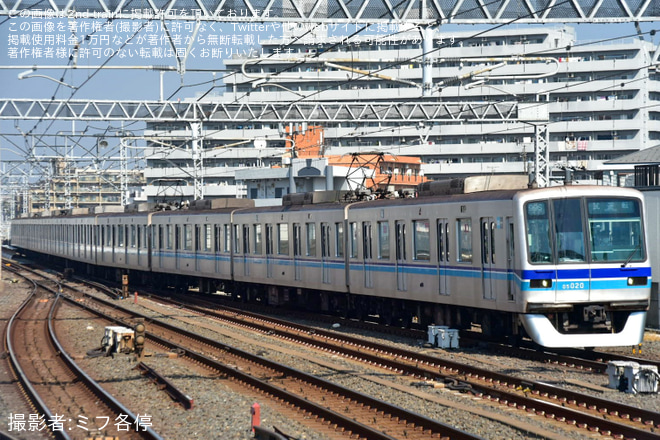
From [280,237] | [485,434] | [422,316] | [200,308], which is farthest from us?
[200,308]

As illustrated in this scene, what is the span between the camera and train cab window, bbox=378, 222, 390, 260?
61.9ft

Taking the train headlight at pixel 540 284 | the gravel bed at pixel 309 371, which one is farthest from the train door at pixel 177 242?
the train headlight at pixel 540 284

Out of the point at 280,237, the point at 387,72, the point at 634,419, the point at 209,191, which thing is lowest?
the point at 634,419

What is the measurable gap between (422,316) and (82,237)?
26.6m

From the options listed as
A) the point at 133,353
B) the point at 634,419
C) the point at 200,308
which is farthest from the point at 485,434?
the point at 200,308

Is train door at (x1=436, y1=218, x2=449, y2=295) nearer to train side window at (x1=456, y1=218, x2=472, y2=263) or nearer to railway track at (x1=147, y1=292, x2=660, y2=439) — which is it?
train side window at (x1=456, y1=218, x2=472, y2=263)

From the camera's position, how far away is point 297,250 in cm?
2286

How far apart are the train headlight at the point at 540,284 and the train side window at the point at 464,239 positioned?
6.37 feet

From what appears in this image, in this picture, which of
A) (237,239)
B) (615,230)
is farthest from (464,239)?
(237,239)

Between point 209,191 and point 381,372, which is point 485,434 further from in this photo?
point 209,191

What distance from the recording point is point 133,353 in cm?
1627

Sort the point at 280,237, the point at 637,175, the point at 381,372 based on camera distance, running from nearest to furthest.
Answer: the point at 381,372
the point at 637,175
the point at 280,237

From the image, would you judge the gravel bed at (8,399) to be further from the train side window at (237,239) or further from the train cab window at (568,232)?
the train cab window at (568,232)

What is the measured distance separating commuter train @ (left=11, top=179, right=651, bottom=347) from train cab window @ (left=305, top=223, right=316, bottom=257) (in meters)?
0.03
